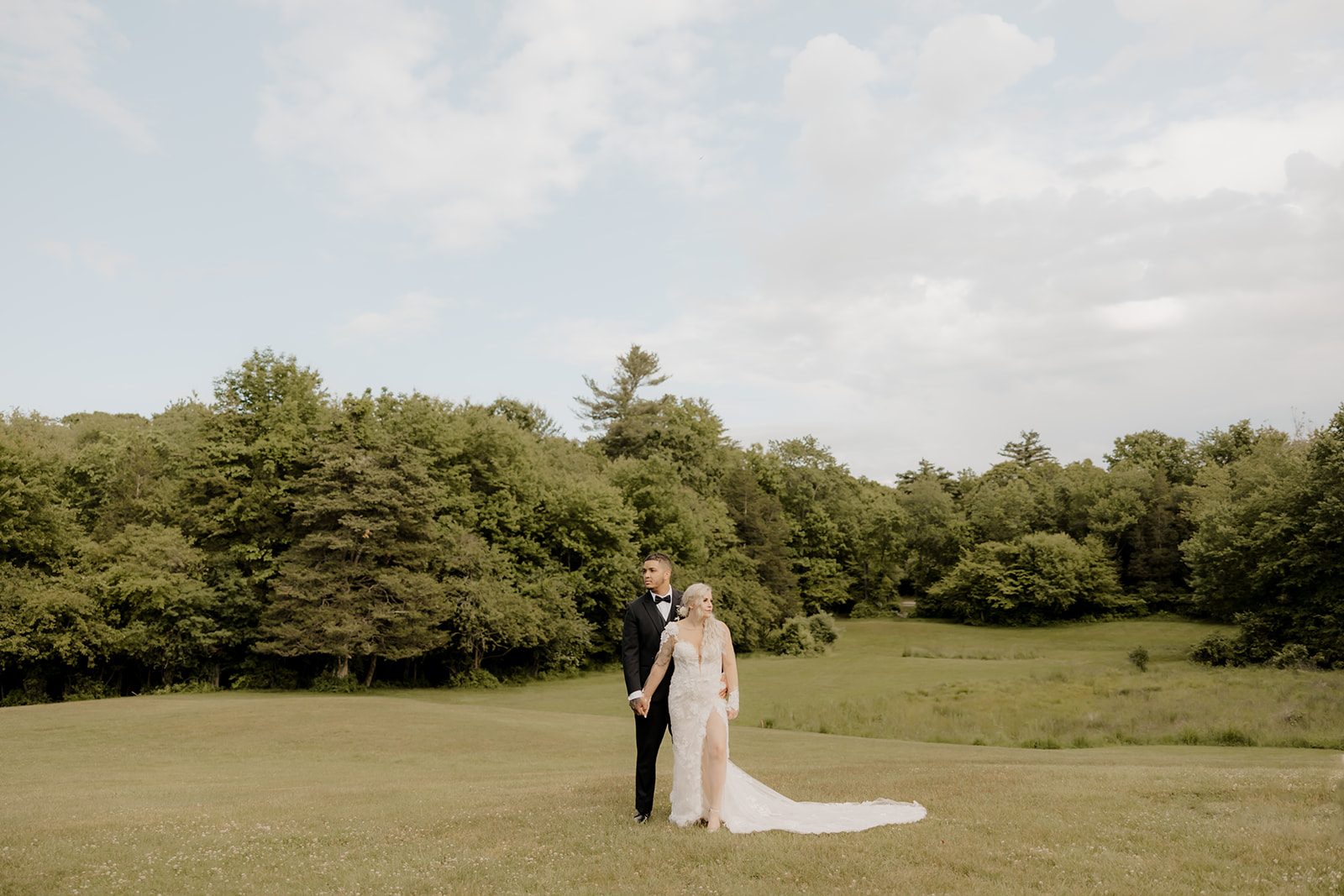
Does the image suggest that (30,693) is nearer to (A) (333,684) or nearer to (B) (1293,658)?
(A) (333,684)

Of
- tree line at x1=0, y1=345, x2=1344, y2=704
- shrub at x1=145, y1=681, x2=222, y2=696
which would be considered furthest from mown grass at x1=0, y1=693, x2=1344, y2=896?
shrub at x1=145, y1=681, x2=222, y2=696

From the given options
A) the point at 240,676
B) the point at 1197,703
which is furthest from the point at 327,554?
the point at 1197,703

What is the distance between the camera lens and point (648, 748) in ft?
28.4

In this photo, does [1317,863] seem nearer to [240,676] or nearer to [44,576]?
[240,676]

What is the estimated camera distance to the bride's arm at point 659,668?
28.2 feet

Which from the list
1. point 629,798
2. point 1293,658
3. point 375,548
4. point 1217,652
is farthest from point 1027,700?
point 375,548

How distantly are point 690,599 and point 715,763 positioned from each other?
1.64 m

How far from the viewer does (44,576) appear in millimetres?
34281

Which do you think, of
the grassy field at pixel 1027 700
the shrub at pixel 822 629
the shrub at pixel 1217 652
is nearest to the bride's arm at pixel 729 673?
the grassy field at pixel 1027 700

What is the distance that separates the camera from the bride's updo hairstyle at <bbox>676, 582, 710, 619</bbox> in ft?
27.8

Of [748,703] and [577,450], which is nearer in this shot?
[748,703]

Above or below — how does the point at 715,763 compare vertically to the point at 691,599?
below

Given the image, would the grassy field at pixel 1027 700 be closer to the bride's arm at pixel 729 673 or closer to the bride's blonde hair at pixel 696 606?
the bride's arm at pixel 729 673

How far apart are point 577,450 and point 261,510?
1080 inches
